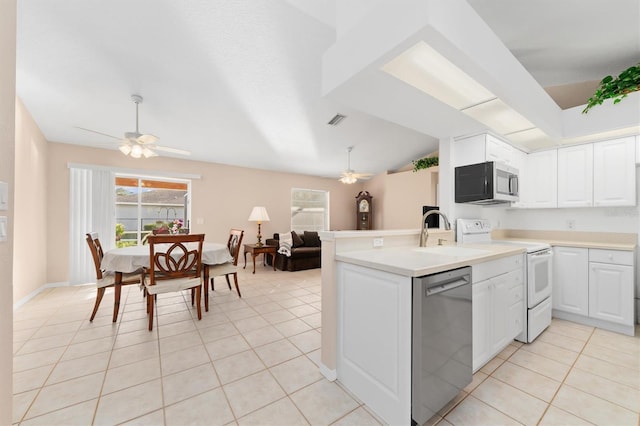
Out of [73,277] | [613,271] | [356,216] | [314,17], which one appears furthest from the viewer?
[356,216]

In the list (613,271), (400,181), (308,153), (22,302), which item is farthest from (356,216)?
(22,302)

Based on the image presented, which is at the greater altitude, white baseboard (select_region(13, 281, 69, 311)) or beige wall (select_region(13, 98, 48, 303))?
beige wall (select_region(13, 98, 48, 303))

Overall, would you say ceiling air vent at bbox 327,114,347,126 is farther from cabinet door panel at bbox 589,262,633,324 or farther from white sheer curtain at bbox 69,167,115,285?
white sheer curtain at bbox 69,167,115,285

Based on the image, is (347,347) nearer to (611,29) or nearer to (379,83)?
(379,83)

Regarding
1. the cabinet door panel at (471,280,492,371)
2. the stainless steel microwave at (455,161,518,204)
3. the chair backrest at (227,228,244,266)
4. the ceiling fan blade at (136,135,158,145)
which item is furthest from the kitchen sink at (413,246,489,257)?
the ceiling fan blade at (136,135,158,145)

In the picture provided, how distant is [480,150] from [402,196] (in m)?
4.18

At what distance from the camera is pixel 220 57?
2.50 m

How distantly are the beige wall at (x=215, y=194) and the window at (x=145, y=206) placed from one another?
0.33m

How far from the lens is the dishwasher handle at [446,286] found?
1.27 m

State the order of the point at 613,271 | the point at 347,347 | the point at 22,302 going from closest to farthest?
1. the point at 347,347
2. the point at 613,271
3. the point at 22,302

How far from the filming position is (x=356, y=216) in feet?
25.4

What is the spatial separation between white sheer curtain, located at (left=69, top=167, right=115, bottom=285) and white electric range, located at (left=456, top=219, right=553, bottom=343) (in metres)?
5.40

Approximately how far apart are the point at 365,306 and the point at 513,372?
134 cm

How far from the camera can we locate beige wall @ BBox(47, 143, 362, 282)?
12.7 ft
